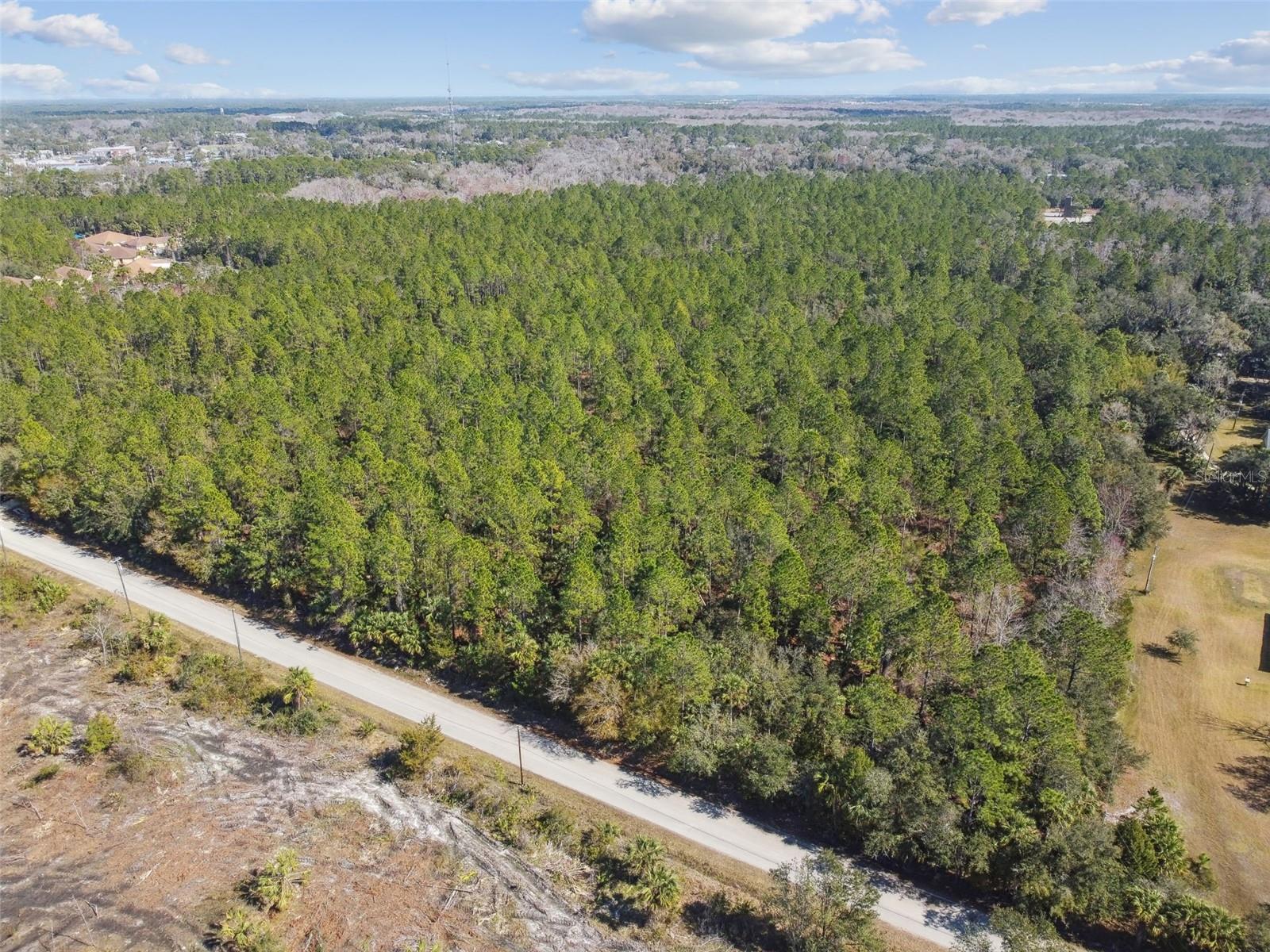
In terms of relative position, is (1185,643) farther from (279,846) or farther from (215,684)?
(215,684)

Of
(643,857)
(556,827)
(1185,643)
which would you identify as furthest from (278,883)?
(1185,643)

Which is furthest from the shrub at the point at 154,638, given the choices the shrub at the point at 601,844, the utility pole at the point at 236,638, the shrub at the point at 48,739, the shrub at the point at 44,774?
the shrub at the point at 601,844

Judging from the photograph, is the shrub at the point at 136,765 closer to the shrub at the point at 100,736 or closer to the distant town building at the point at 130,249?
the shrub at the point at 100,736

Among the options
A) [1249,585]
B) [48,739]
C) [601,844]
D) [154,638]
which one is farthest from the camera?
[1249,585]

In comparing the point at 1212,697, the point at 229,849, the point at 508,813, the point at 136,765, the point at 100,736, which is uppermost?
the point at 100,736

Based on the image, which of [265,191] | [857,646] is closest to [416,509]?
[857,646]

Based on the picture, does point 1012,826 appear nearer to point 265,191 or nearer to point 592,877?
point 592,877
